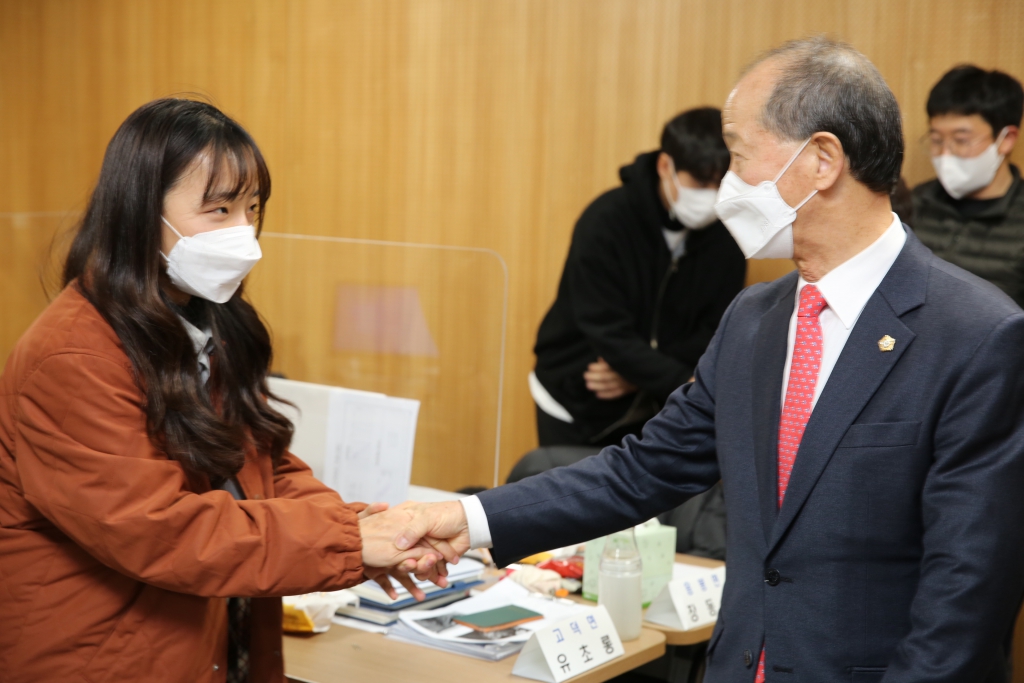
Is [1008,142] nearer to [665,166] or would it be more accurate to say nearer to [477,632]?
[665,166]

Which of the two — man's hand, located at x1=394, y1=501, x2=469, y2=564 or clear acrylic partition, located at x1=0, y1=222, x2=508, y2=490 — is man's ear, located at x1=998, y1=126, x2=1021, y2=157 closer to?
clear acrylic partition, located at x1=0, y1=222, x2=508, y2=490

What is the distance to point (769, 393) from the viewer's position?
1.58m

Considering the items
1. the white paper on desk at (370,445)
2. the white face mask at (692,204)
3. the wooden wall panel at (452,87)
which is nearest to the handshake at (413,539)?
the white paper on desk at (370,445)

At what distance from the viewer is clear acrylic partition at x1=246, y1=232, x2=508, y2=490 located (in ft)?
8.82

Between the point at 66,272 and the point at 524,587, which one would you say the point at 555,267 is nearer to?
the point at 524,587

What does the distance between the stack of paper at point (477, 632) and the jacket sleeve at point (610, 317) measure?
43.4 inches

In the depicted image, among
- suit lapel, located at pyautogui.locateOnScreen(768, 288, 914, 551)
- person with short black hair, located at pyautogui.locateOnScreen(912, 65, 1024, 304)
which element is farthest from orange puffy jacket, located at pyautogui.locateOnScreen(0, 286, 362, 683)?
person with short black hair, located at pyautogui.locateOnScreen(912, 65, 1024, 304)

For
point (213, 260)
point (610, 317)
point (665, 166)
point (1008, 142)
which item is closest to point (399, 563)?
point (213, 260)

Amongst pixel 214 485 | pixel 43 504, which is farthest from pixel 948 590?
pixel 43 504

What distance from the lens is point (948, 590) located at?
1.31m

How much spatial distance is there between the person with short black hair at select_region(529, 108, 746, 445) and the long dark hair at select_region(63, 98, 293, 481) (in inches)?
71.1

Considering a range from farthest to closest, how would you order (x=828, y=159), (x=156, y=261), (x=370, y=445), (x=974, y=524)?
(x=370, y=445) → (x=156, y=261) → (x=828, y=159) → (x=974, y=524)

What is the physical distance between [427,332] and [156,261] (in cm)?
114

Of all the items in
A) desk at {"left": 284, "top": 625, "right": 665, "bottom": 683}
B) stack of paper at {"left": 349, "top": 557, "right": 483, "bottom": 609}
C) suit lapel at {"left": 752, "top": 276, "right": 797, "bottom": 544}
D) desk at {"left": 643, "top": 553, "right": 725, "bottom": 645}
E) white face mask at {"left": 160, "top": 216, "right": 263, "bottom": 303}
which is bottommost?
desk at {"left": 643, "top": 553, "right": 725, "bottom": 645}
